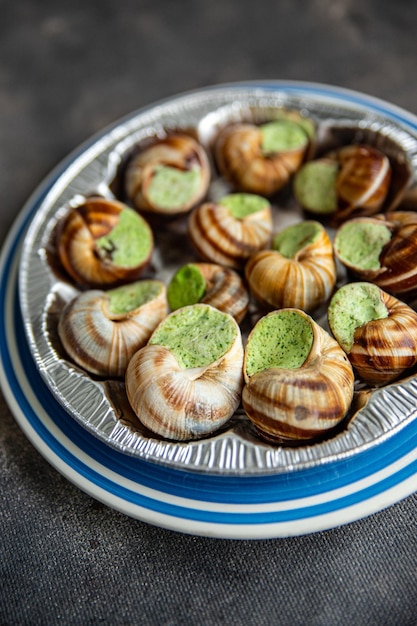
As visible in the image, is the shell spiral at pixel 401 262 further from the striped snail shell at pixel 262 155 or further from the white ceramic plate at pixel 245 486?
the striped snail shell at pixel 262 155

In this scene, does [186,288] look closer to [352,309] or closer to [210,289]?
[210,289]

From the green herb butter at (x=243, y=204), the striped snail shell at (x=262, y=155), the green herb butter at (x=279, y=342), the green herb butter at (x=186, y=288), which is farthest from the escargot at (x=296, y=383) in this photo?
the striped snail shell at (x=262, y=155)

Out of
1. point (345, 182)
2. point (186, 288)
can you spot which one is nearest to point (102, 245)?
point (186, 288)

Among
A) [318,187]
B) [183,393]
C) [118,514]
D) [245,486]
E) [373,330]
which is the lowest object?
[118,514]

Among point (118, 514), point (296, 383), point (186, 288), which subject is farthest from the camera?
point (186, 288)

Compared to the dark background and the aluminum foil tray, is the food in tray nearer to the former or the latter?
the aluminum foil tray

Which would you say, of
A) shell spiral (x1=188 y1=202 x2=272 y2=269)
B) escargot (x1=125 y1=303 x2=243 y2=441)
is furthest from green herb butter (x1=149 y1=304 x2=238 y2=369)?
shell spiral (x1=188 y1=202 x2=272 y2=269)
